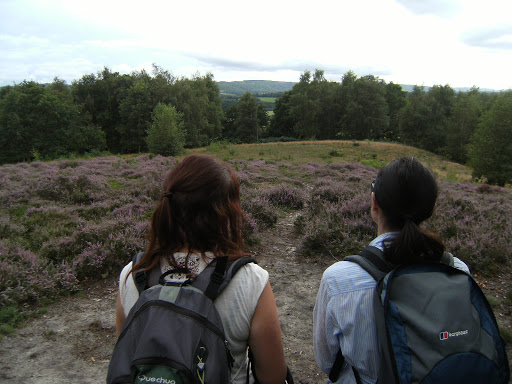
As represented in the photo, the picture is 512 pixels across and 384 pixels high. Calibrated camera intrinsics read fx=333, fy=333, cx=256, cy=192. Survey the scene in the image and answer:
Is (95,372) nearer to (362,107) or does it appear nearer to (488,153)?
(488,153)

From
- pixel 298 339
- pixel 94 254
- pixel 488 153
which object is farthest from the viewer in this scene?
pixel 488 153

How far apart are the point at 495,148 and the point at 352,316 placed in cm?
3464

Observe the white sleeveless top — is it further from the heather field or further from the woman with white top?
the heather field

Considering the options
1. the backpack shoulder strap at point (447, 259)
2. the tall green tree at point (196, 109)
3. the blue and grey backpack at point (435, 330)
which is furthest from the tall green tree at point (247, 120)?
the blue and grey backpack at point (435, 330)

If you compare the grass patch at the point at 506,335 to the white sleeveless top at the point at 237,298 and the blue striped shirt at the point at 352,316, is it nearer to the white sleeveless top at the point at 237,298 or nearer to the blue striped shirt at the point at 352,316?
the blue striped shirt at the point at 352,316

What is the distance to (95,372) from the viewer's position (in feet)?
10.9

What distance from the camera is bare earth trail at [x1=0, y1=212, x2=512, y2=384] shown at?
3299 mm

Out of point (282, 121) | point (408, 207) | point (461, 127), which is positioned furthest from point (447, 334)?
point (282, 121)

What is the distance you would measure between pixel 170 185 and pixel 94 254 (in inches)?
173

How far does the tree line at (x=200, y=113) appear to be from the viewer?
4650 cm

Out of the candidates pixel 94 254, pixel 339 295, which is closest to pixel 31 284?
pixel 94 254

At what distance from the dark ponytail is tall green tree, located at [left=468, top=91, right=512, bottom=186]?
107 feet

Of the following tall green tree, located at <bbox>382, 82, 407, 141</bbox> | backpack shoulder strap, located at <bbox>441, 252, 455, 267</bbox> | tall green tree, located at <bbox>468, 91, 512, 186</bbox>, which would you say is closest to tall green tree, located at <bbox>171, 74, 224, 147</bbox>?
tall green tree, located at <bbox>382, 82, 407, 141</bbox>

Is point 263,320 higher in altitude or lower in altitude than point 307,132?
higher
